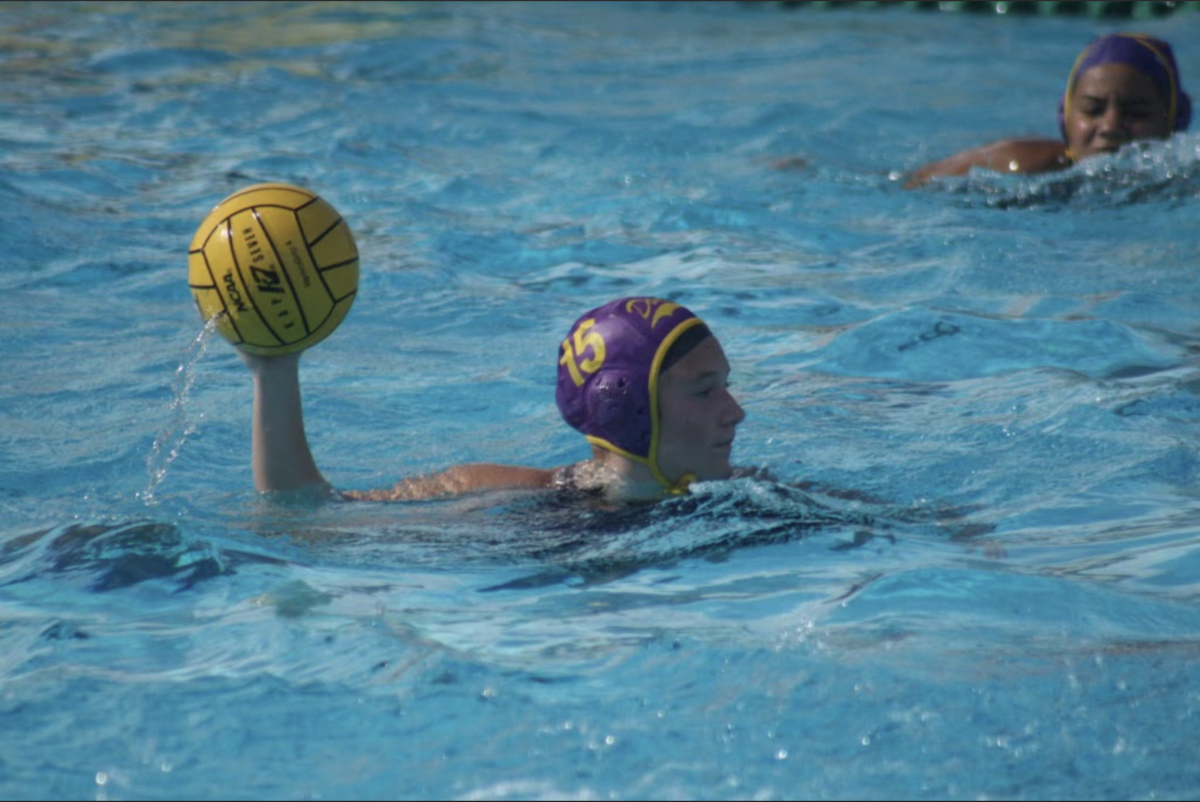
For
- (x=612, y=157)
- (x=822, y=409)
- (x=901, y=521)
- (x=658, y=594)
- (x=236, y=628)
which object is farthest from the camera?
(x=612, y=157)

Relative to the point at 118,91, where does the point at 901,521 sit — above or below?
below

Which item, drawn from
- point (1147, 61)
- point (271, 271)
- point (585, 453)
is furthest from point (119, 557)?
point (1147, 61)

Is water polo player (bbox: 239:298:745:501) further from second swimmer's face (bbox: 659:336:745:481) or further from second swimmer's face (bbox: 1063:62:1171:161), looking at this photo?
second swimmer's face (bbox: 1063:62:1171:161)

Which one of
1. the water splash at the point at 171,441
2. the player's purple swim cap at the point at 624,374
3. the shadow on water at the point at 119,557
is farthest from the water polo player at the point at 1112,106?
the shadow on water at the point at 119,557

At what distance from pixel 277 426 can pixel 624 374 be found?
0.96m

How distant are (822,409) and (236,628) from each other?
2.90 m

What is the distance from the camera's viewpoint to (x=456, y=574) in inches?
154

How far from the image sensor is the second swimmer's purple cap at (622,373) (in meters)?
4.12

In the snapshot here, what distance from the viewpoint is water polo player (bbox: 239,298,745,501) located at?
13.3 ft

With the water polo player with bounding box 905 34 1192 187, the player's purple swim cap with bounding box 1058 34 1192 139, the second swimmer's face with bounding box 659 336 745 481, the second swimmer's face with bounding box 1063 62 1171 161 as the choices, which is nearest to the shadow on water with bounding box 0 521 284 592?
the second swimmer's face with bounding box 659 336 745 481

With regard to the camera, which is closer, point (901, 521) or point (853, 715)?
point (853, 715)

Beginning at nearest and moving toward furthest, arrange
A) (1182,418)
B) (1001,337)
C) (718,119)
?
(1182,418) → (1001,337) → (718,119)

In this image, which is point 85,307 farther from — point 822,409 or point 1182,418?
point 1182,418

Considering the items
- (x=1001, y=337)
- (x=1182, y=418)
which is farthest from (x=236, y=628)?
(x=1001, y=337)
